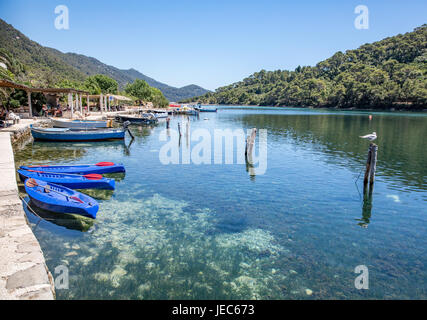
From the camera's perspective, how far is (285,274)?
8188 millimetres

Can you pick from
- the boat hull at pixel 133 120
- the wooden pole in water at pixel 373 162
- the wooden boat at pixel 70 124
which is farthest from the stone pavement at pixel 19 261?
the boat hull at pixel 133 120

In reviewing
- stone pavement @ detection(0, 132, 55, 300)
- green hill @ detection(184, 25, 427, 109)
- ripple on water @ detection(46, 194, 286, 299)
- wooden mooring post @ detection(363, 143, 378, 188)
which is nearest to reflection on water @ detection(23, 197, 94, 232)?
ripple on water @ detection(46, 194, 286, 299)

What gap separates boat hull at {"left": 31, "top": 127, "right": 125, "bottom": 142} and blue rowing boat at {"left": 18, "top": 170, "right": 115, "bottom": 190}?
16689 millimetres

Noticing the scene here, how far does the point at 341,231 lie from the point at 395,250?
6.10ft

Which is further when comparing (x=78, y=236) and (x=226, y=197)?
(x=226, y=197)

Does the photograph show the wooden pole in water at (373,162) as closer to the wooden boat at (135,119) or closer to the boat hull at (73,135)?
the boat hull at (73,135)

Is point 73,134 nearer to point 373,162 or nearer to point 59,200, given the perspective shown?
point 59,200

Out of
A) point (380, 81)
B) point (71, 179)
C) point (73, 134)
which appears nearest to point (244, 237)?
point (71, 179)

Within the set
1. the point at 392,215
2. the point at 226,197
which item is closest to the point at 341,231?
the point at 392,215

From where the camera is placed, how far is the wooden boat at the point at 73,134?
28.9 metres

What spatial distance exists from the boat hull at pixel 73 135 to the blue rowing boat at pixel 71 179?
1669 centimetres

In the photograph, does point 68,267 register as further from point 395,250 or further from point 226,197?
point 395,250
